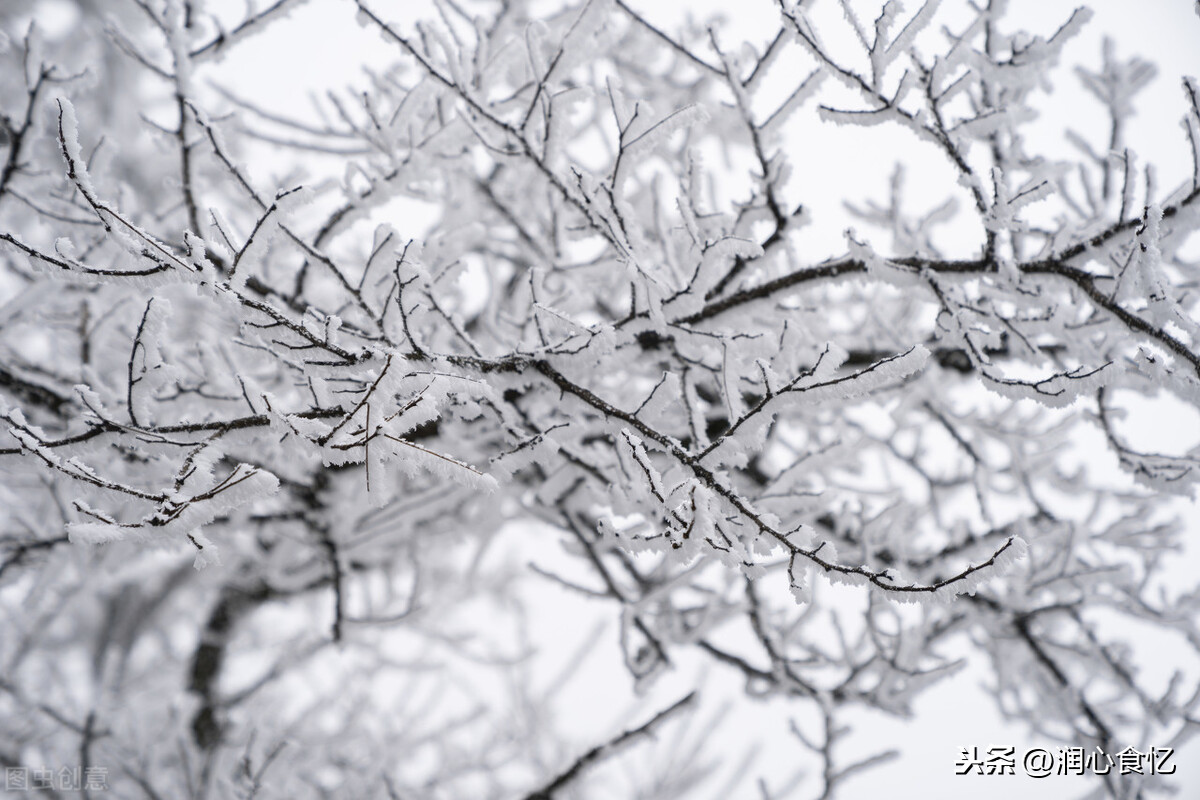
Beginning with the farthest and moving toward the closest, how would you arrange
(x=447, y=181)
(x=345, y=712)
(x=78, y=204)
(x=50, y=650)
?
(x=50, y=650), (x=345, y=712), (x=447, y=181), (x=78, y=204)

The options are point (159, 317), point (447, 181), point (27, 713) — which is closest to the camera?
point (159, 317)

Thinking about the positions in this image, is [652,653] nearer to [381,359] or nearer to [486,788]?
[381,359]

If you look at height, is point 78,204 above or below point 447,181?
below

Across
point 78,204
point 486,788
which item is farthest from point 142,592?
point 78,204

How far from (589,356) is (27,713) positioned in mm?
4223

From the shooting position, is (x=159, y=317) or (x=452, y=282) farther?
(x=452, y=282)

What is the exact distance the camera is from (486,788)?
15.6 ft

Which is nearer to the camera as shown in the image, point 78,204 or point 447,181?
point 78,204

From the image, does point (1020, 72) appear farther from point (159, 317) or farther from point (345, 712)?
point (345, 712)

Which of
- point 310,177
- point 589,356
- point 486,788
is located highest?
point 310,177

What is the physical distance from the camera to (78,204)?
186cm

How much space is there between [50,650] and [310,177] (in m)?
6.01

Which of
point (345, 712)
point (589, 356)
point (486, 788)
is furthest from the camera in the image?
point (486, 788)

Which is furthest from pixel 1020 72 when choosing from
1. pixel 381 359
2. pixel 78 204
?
pixel 78 204
